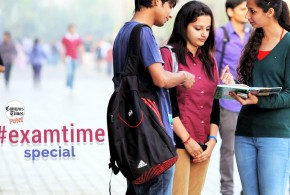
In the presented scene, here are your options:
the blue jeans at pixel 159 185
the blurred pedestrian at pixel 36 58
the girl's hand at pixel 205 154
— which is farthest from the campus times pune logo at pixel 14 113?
the blurred pedestrian at pixel 36 58

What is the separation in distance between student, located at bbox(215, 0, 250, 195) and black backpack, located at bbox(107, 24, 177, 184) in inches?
110

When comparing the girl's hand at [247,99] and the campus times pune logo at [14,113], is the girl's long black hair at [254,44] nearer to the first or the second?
the girl's hand at [247,99]

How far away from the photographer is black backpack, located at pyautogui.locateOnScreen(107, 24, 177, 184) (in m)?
4.11

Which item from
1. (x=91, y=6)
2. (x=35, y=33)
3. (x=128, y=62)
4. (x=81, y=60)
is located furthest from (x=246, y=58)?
(x=91, y=6)

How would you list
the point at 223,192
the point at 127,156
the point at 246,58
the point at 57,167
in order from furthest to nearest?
the point at 57,167
the point at 223,192
the point at 246,58
the point at 127,156

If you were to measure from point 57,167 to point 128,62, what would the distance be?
14.6 ft

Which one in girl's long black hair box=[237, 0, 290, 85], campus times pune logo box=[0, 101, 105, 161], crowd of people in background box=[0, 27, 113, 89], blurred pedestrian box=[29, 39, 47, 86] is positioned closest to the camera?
girl's long black hair box=[237, 0, 290, 85]

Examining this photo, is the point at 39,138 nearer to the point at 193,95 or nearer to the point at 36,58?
the point at 193,95

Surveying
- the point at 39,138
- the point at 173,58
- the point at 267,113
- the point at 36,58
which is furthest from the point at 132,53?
the point at 36,58

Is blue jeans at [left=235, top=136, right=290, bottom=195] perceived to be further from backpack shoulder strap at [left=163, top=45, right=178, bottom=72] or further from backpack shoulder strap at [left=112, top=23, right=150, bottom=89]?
backpack shoulder strap at [left=112, top=23, right=150, bottom=89]

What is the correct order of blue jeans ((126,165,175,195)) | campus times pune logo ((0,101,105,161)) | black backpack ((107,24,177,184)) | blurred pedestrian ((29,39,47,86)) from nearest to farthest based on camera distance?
black backpack ((107,24,177,184)) → blue jeans ((126,165,175,195)) → campus times pune logo ((0,101,105,161)) → blurred pedestrian ((29,39,47,86))

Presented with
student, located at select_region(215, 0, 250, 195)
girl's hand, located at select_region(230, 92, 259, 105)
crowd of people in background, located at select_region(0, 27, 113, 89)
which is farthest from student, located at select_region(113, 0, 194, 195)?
crowd of people in background, located at select_region(0, 27, 113, 89)

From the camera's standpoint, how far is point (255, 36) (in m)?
4.90

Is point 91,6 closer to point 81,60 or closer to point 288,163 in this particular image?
point 81,60
